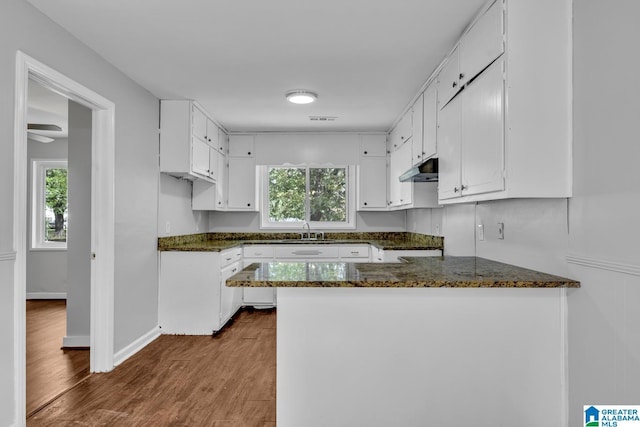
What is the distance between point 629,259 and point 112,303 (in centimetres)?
312

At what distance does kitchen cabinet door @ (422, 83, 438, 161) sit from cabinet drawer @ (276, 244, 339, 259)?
1828 mm

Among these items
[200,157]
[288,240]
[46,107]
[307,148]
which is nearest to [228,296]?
[288,240]

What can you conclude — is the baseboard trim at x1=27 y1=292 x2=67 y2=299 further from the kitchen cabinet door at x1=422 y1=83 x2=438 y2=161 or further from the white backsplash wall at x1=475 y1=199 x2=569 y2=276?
the white backsplash wall at x1=475 y1=199 x2=569 y2=276

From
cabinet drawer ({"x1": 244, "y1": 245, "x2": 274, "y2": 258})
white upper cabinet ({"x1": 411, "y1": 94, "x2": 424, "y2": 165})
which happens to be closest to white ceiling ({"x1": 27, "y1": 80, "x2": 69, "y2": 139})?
cabinet drawer ({"x1": 244, "y1": 245, "x2": 274, "y2": 258})

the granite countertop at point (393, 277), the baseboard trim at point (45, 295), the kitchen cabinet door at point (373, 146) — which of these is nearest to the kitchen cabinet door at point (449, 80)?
the granite countertop at point (393, 277)

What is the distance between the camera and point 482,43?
2.02 meters

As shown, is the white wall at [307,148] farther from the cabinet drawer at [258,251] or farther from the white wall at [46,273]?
the white wall at [46,273]

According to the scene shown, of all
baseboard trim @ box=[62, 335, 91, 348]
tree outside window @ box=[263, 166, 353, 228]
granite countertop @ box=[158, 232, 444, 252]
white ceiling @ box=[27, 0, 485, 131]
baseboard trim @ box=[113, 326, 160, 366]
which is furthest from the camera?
tree outside window @ box=[263, 166, 353, 228]

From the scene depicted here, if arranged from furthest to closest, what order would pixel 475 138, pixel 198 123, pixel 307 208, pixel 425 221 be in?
pixel 307 208 → pixel 425 221 → pixel 198 123 → pixel 475 138

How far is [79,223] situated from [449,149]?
10.5ft

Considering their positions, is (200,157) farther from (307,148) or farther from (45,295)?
(45,295)

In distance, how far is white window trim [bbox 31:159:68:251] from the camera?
5.35m

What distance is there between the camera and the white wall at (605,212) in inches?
56.0

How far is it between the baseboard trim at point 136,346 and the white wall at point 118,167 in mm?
44
